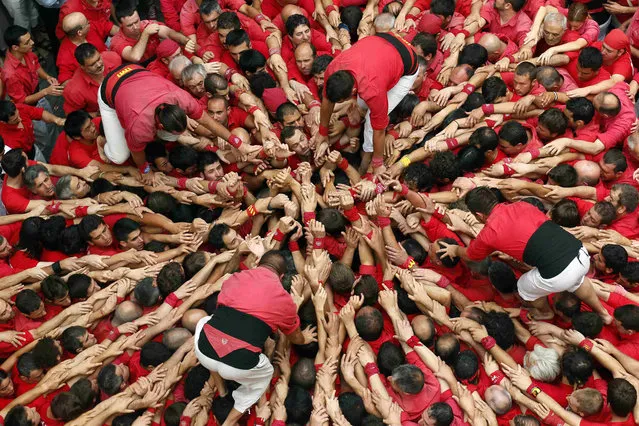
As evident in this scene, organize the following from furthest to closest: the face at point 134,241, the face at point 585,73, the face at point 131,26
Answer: the face at point 131,26 < the face at point 585,73 < the face at point 134,241

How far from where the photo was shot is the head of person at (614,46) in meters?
7.54

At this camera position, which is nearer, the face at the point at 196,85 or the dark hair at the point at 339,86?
the dark hair at the point at 339,86

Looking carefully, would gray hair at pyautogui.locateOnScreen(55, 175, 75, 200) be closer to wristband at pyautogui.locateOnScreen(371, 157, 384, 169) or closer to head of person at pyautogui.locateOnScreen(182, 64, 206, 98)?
head of person at pyautogui.locateOnScreen(182, 64, 206, 98)

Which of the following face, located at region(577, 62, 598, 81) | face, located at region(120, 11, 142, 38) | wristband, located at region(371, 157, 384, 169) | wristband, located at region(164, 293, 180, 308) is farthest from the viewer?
face, located at region(120, 11, 142, 38)

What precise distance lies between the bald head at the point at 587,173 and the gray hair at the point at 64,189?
197 inches

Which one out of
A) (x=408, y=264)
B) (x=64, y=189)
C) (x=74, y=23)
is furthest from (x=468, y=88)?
(x=74, y=23)

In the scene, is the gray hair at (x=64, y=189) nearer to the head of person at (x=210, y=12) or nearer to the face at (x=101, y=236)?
the face at (x=101, y=236)

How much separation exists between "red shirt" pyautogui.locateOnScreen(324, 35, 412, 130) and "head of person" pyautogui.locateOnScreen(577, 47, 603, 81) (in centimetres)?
215

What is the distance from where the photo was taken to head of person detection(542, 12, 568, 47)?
777 centimetres

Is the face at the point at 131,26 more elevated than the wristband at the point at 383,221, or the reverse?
the face at the point at 131,26

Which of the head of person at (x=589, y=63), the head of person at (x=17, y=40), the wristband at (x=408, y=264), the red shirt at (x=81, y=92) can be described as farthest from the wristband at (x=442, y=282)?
the head of person at (x=17, y=40)

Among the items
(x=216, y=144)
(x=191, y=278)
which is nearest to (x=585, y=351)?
(x=191, y=278)

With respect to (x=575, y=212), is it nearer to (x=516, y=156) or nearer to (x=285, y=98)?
(x=516, y=156)

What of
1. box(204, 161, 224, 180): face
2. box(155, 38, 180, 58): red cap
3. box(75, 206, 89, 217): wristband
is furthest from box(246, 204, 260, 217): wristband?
box(155, 38, 180, 58): red cap
